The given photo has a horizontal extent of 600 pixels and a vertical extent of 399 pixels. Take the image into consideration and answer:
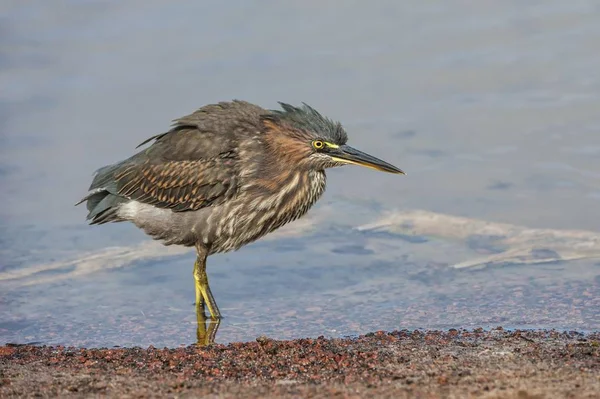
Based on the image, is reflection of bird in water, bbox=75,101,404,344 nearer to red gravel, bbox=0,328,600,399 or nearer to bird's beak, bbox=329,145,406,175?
bird's beak, bbox=329,145,406,175

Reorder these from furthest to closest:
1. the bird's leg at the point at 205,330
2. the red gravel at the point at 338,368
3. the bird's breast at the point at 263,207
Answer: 1. the bird's breast at the point at 263,207
2. the bird's leg at the point at 205,330
3. the red gravel at the point at 338,368

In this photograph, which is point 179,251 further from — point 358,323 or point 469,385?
point 469,385

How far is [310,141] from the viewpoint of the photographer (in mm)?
8695

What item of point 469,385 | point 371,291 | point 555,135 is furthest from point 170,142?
point 555,135

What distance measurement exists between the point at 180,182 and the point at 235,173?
0.51 m

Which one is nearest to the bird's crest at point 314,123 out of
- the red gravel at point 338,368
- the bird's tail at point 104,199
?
the bird's tail at point 104,199

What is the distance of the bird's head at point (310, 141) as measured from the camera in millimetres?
8617

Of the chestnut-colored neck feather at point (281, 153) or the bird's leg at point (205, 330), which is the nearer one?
the bird's leg at point (205, 330)

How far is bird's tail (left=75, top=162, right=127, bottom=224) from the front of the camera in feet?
30.3

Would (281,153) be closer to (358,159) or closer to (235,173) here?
(235,173)

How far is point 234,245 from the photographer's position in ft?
29.1

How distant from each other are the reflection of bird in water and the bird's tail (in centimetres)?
33

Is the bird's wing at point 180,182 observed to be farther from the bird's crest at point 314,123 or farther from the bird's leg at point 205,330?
the bird's leg at point 205,330

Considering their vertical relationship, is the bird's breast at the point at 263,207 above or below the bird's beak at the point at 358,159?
below
